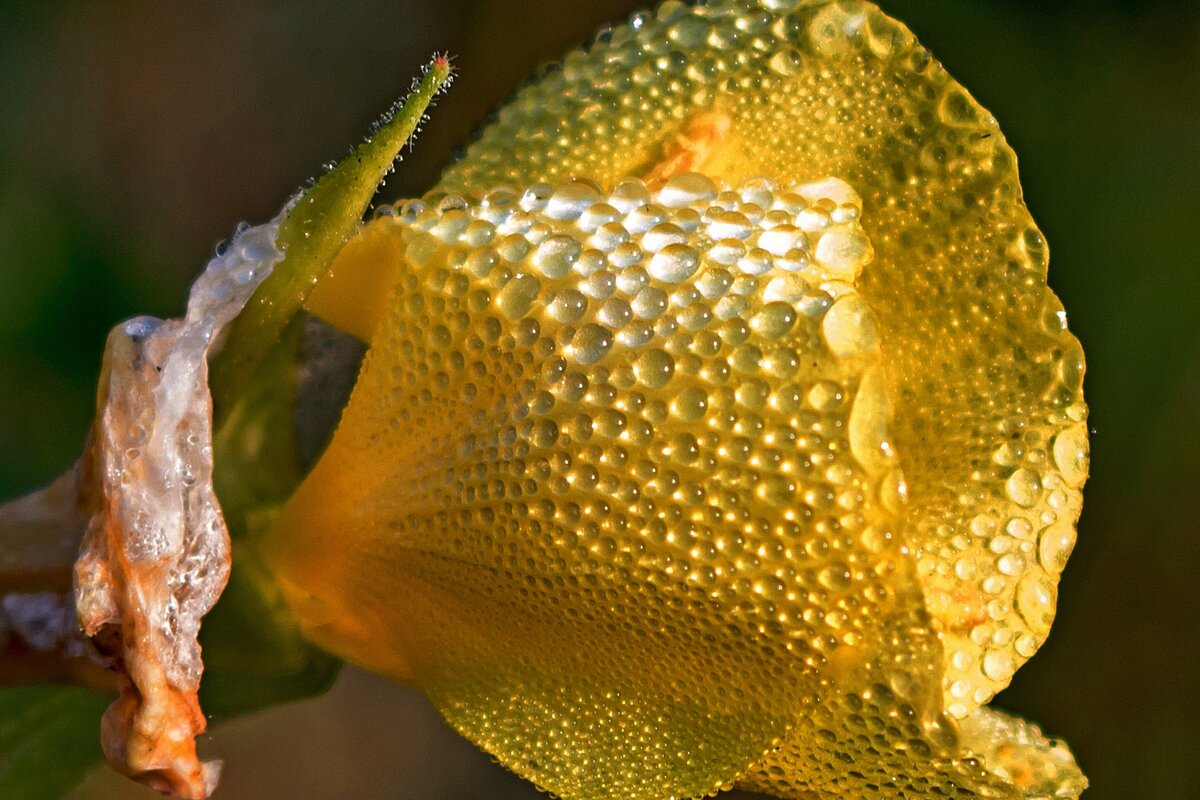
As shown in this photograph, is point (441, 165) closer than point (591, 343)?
No

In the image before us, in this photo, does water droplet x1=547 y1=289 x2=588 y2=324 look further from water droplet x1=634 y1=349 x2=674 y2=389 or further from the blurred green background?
the blurred green background

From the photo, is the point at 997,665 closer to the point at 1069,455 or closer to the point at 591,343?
the point at 1069,455

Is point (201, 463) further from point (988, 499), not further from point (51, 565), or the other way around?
point (988, 499)

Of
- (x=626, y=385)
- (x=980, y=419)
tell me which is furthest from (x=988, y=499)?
(x=626, y=385)

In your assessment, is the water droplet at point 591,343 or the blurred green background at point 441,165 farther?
the blurred green background at point 441,165

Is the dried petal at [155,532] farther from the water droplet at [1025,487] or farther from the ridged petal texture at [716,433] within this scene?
the water droplet at [1025,487]

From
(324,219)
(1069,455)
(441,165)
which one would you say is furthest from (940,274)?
(441,165)

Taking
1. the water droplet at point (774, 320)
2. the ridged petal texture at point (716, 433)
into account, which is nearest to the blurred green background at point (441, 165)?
the ridged petal texture at point (716, 433)
